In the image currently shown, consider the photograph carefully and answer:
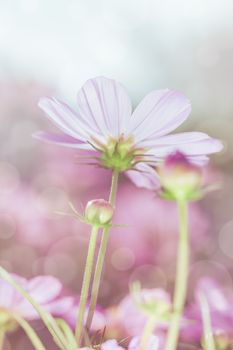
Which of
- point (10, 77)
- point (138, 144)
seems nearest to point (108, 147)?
point (138, 144)

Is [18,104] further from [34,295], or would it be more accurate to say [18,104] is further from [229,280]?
[34,295]

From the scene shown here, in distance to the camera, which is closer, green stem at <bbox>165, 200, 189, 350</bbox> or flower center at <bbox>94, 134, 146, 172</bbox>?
green stem at <bbox>165, 200, 189, 350</bbox>

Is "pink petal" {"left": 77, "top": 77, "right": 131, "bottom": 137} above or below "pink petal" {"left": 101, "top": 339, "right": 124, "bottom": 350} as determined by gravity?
above

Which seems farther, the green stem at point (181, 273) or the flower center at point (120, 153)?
the flower center at point (120, 153)

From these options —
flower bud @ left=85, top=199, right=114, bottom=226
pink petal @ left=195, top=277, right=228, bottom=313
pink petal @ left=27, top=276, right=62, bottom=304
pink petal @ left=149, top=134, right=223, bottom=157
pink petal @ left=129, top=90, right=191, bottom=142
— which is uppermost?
pink petal @ left=129, top=90, right=191, bottom=142

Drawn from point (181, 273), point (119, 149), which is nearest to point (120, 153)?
point (119, 149)

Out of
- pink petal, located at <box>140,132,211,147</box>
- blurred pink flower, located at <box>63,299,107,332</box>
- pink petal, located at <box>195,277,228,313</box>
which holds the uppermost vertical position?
pink petal, located at <box>140,132,211,147</box>
